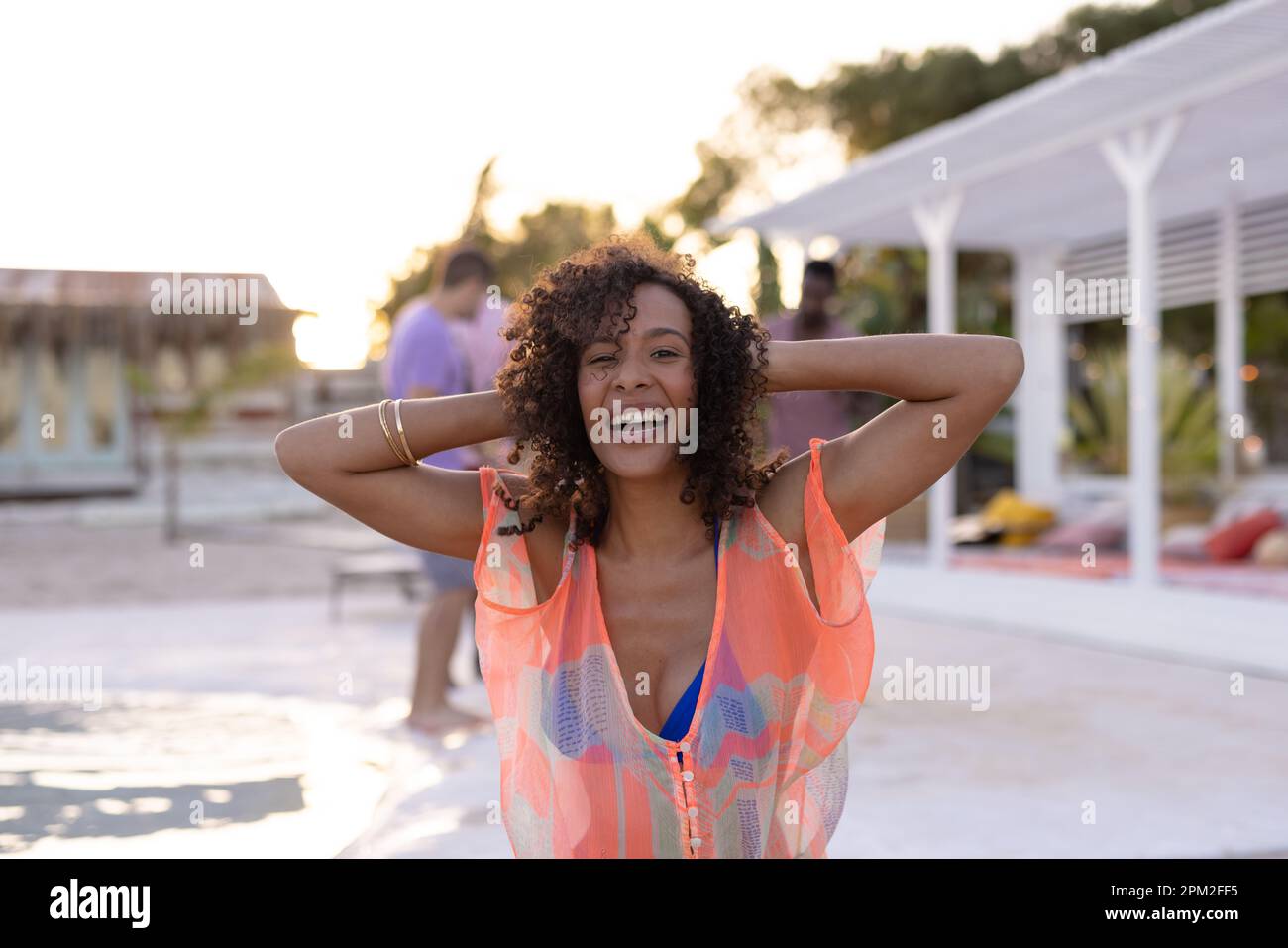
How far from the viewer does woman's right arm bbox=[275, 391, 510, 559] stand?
6.35 ft

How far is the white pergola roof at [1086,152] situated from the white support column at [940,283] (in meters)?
0.11

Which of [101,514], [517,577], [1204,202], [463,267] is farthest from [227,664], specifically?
[101,514]

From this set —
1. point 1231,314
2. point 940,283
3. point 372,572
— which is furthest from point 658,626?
point 1231,314

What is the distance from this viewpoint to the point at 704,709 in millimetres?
1778

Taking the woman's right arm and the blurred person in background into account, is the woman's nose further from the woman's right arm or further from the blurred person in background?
the blurred person in background

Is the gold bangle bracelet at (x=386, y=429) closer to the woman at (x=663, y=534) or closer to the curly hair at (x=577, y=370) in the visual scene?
the woman at (x=663, y=534)

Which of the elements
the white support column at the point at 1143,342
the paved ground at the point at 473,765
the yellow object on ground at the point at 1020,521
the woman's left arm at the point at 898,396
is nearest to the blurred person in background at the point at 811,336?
the paved ground at the point at 473,765

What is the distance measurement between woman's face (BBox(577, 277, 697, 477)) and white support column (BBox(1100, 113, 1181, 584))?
6.08m

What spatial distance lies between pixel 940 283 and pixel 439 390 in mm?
5916

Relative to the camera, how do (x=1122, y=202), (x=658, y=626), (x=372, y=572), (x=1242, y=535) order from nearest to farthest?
(x=658, y=626) < (x=1242, y=535) < (x=372, y=572) < (x=1122, y=202)

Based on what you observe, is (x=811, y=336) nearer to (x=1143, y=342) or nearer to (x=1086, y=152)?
(x=1143, y=342)

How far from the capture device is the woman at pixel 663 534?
180cm

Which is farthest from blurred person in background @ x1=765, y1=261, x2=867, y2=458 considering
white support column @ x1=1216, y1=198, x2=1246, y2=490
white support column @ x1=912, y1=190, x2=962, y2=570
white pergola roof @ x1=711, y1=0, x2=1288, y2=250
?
white support column @ x1=1216, y1=198, x2=1246, y2=490
